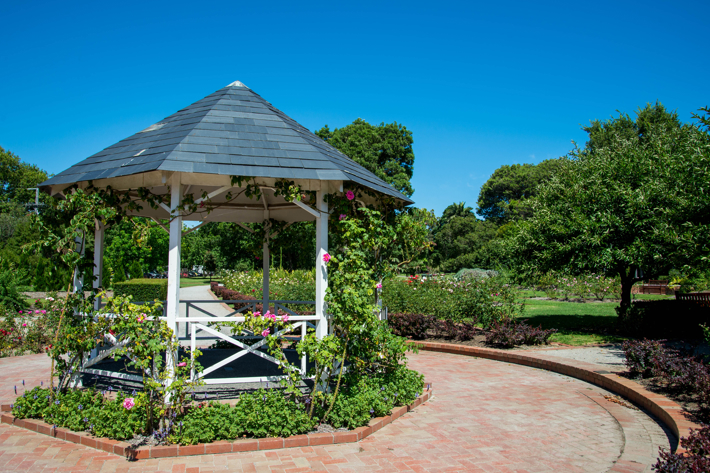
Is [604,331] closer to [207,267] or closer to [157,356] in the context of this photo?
[157,356]

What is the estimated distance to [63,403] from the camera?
18.7ft

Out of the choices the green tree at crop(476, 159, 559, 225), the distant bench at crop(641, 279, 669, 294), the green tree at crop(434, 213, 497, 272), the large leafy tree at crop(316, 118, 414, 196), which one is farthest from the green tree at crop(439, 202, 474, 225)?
the distant bench at crop(641, 279, 669, 294)

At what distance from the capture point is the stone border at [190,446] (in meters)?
4.83

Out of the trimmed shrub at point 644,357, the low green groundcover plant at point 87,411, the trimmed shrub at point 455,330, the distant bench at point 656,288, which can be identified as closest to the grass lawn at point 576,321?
the trimmed shrub at point 455,330

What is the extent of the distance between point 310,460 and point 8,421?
4101 millimetres

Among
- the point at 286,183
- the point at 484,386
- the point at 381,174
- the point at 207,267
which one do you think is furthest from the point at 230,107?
the point at 207,267

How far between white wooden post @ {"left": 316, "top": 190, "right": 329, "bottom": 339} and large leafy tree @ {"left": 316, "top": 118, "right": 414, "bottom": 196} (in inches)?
1364

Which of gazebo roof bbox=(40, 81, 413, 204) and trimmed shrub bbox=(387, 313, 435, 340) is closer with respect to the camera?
gazebo roof bbox=(40, 81, 413, 204)

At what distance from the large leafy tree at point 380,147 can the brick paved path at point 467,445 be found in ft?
114

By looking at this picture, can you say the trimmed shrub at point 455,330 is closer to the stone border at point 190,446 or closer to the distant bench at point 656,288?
the stone border at point 190,446

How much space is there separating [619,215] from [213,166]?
11.9m

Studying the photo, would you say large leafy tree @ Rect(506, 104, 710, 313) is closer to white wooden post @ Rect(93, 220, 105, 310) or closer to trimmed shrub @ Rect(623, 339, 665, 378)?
trimmed shrub @ Rect(623, 339, 665, 378)

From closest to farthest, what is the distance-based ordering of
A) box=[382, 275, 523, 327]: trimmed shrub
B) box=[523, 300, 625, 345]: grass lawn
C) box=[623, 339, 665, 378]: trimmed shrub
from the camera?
box=[623, 339, 665, 378]: trimmed shrub, box=[523, 300, 625, 345]: grass lawn, box=[382, 275, 523, 327]: trimmed shrub

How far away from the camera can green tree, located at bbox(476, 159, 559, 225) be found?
6444cm
